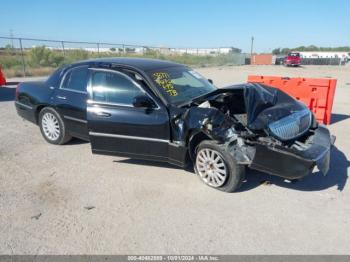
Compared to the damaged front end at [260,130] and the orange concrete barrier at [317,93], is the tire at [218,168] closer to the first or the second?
the damaged front end at [260,130]

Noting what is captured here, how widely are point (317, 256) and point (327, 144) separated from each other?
172cm

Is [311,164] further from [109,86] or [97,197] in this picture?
[109,86]

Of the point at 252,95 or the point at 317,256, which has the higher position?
the point at 252,95

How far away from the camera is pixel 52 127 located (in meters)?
5.71

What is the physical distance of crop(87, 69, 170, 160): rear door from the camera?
4.31m

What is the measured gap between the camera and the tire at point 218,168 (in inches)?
151

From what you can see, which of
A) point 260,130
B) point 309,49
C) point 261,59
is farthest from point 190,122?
point 309,49

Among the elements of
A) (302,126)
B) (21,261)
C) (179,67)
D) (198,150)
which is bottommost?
(21,261)

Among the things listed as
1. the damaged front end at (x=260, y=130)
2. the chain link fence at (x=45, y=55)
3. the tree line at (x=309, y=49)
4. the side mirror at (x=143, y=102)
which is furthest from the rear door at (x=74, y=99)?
the tree line at (x=309, y=49)

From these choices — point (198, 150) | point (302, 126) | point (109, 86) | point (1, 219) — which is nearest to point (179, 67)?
point (109, 86)

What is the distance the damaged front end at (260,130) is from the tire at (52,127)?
96.6 inches

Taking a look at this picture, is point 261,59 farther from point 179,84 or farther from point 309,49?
point 309,49

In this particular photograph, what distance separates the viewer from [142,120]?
435cm

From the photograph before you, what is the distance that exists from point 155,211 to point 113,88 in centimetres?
204
